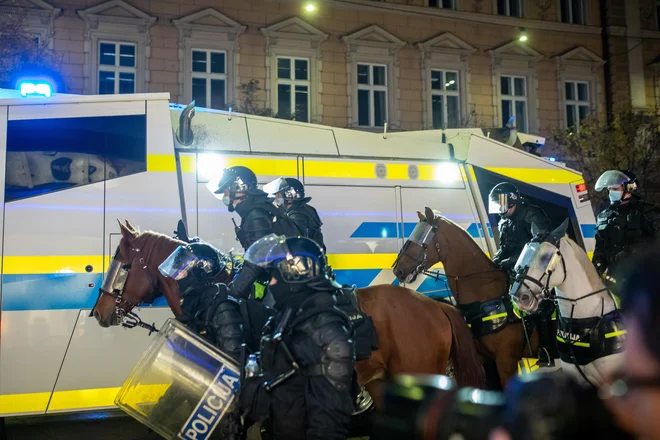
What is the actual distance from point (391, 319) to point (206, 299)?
1.43 meters

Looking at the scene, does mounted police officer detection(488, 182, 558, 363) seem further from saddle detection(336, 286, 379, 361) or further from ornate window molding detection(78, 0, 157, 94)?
ornate window molding detection(78, 0, 157, 94)

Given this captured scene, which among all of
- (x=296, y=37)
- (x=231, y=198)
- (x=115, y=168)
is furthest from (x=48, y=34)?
(x=231, y=198)

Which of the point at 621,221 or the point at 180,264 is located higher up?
the point at 621,221

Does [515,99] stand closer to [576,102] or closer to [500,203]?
[576,102]

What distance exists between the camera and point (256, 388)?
359cm

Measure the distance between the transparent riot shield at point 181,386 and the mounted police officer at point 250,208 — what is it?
1.08 metres

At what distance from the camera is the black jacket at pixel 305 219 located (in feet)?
17.4

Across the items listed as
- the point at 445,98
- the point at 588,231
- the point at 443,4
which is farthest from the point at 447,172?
the point at 443,4

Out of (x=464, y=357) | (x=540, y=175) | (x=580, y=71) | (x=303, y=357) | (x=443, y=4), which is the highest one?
(x=443, y=4)

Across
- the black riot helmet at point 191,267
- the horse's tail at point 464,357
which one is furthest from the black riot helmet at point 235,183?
the horse's tail at point 464,357

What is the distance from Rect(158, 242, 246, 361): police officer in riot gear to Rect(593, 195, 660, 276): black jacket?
139 inches

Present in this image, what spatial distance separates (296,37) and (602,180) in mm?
12537

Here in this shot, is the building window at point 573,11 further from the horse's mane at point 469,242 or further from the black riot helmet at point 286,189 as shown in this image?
the black riot helmet at point 286,189

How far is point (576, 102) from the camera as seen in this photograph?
19688 millimetres
